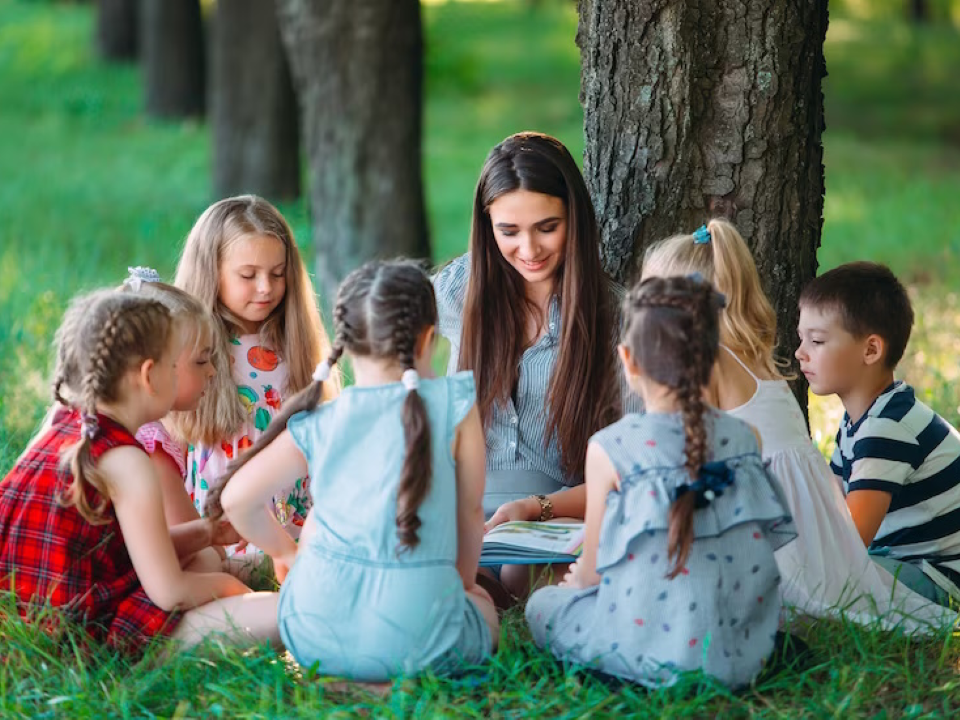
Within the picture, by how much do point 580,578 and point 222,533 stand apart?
1.03m

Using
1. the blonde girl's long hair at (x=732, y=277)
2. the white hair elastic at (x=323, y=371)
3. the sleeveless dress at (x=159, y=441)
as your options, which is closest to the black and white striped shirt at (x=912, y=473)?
the blonde girl's long hair at (x=732, y=277)

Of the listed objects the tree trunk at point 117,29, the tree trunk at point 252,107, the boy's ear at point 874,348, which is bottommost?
the boy's ear at point 874,348

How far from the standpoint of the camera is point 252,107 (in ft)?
35.5

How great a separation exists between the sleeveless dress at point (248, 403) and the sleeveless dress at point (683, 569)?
136 centimetres

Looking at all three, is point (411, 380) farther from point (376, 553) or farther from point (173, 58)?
point (173, 58)

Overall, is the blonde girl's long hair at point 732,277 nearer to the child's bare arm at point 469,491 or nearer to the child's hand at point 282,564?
the child's bare arm at point 469,491

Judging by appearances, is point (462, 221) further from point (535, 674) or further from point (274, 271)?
point (535, 674)

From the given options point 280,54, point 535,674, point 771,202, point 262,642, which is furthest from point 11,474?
point 280,54

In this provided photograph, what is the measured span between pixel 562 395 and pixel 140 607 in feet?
4.39

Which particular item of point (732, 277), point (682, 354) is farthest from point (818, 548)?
point (682, 354)

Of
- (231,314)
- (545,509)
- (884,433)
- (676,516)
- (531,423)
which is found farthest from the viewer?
(231,314)

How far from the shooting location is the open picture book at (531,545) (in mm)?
3287

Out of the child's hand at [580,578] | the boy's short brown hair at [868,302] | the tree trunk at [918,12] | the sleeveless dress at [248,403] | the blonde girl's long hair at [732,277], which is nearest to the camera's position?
the child's hand at [580,578]

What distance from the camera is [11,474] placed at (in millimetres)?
3166
